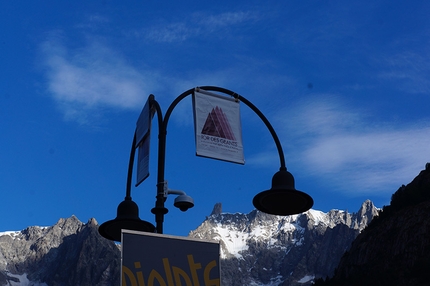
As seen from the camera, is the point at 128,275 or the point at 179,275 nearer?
the point at 128,275

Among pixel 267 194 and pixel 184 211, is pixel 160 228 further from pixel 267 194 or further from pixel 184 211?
pixel 267 194

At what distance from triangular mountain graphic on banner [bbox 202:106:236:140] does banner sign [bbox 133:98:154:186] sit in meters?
1.08

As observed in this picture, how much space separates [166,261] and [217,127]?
10.4 feet

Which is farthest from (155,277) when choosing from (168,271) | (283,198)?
(283,198)

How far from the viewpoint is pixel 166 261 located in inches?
420

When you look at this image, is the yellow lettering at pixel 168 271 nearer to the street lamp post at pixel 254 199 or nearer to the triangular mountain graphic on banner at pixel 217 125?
the street lamp post at pixel 254 199

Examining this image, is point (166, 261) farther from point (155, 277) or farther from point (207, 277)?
point (207, 277)

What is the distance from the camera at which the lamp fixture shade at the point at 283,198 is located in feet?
43.4

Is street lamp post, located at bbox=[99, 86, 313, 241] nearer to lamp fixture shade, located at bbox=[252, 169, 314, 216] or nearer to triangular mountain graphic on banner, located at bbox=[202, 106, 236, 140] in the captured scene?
lamp fixture shade, located at bbox=[252, 169, 314, 216]

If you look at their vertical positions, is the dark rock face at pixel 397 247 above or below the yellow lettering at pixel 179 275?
above

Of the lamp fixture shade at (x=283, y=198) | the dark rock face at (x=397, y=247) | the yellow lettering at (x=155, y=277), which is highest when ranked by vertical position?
the dark rock face at (x=397, y=247)

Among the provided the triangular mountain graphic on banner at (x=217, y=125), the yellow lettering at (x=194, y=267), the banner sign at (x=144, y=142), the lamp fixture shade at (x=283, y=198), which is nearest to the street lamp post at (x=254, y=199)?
the lamp fixture shade at (x=283, y=198)

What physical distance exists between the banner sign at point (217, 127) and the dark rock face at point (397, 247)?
355 ft

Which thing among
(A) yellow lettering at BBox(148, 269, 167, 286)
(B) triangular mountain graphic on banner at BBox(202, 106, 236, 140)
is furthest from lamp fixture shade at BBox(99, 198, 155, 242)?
(A) yellow lettering at BBox(148, 269, 167, 286)
